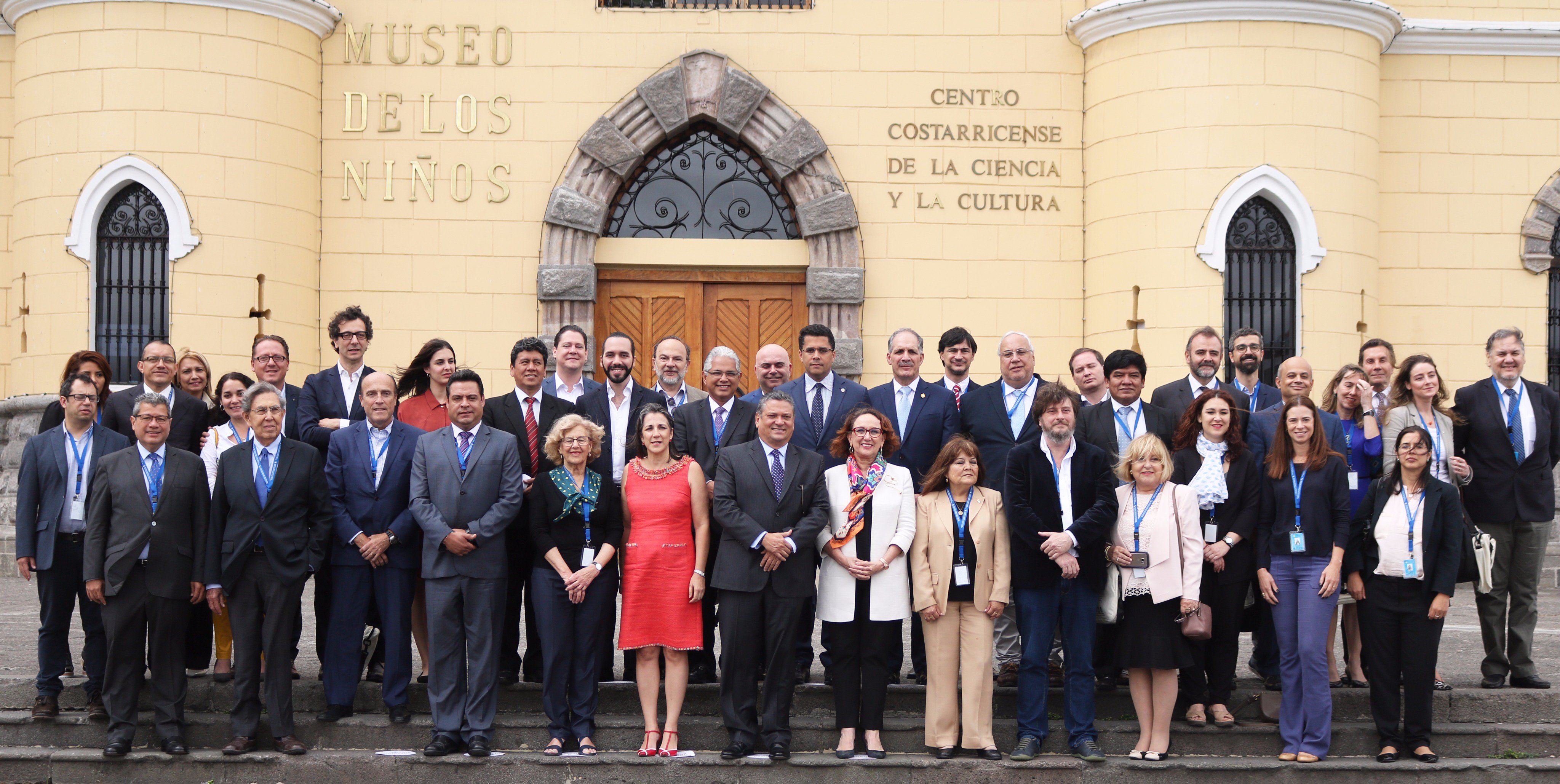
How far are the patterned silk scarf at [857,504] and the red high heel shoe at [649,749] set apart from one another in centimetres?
125

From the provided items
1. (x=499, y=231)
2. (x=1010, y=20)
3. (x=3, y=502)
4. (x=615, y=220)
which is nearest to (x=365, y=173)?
(x=499, y=231)

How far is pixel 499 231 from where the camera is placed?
12.5 m

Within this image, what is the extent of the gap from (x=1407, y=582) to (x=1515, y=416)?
1.43m

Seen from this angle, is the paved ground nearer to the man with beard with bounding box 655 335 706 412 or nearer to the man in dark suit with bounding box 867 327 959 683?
the man in dark suit with bounding box 867 327 959 683

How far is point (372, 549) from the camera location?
7.07m

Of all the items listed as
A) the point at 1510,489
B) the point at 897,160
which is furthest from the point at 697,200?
the point at 1510,489

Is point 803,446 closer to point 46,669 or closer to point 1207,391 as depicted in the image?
point 1207,391

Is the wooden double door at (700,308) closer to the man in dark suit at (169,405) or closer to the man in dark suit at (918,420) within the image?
the man in dark suit at (918,420)

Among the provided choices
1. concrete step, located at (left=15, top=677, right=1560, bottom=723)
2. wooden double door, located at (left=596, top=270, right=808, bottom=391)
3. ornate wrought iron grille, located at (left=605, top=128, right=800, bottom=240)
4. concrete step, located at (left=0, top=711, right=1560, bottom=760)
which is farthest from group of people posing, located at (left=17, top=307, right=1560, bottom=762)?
ornate wrought iron grille, located at (left=605, top=128, right=800, bottom=240)

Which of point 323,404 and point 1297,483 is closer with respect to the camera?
point 1297,483

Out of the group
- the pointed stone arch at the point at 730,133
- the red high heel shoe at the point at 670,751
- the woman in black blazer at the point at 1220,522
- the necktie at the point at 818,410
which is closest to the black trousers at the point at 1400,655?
the woman in black blazer at the point at 1220,522

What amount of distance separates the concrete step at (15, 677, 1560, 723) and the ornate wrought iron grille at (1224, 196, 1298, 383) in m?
5.21

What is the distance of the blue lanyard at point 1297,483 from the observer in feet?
22.7

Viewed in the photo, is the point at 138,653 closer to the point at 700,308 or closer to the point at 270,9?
the point at 700,308
